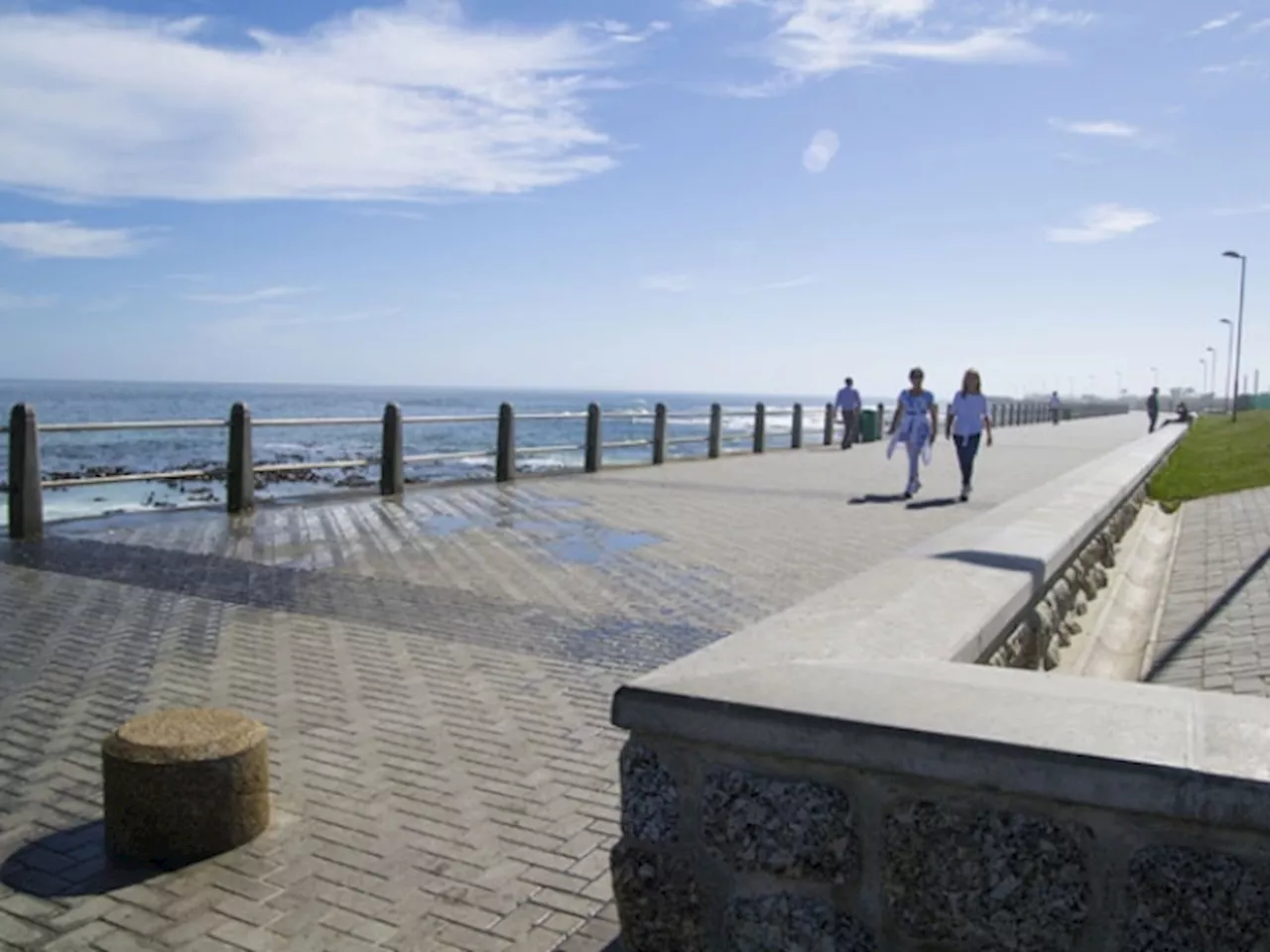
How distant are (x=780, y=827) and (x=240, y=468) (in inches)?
457

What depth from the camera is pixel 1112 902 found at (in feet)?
8.13

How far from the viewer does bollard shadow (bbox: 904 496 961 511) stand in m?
14.9

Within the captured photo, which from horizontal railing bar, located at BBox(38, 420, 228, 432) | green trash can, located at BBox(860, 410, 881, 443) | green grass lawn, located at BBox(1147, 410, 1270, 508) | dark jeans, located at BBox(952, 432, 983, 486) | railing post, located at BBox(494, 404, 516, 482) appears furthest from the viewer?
green trash can, located at BBox(860, 410, 881, 443)

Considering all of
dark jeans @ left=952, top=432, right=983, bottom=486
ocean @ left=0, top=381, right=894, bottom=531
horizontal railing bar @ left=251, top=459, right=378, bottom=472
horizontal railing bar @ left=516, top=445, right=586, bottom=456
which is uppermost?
dark jeans @ left=952, top=432, right=983, bottom=486

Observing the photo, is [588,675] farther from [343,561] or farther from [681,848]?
[343,561]

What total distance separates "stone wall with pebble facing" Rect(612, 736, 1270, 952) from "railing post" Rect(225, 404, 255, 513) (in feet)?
36.3

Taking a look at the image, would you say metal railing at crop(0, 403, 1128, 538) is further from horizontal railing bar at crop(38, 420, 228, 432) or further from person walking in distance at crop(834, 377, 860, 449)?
person walking in distance at crop(834, 377, 860, 449)

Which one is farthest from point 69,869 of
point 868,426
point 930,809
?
point 868,426

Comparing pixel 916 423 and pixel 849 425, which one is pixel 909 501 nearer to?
pixel 916 423

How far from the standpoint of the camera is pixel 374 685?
19.9 ft

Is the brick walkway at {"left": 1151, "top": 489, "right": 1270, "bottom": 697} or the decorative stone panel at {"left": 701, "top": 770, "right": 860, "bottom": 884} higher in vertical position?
the decorative stone panel at {"left": 701, "top": 770, "right": 860, "bottom": 884}

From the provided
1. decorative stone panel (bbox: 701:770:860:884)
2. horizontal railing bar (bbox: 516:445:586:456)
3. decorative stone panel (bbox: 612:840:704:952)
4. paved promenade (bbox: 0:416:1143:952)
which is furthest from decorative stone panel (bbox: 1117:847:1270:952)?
horizontal railing bar (bbox: 516:445:586:456)

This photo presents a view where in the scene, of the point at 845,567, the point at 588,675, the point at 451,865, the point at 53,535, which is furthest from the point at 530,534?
the point at 451,865

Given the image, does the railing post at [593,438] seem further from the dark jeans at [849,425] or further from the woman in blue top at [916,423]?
the dark jeans at [849,425]
